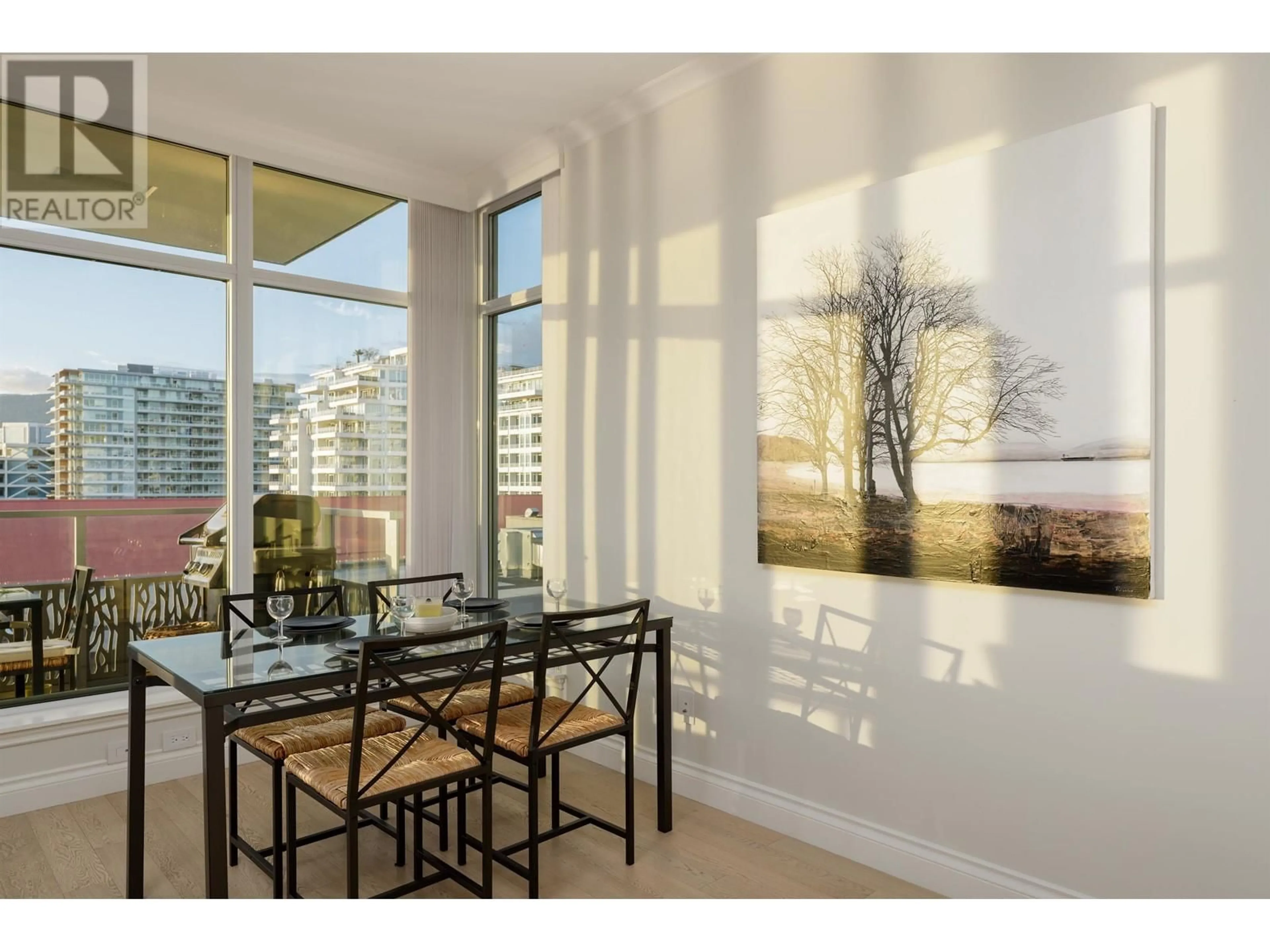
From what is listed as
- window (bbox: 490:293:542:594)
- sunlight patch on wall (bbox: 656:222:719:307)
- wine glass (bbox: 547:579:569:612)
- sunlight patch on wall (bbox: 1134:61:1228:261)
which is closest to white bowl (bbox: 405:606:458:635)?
wine glass (bbox: 547:579:569:612)

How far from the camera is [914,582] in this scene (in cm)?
271

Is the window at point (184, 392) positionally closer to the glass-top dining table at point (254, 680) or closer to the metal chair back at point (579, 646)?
the glass-top dining table at point (254, 680)

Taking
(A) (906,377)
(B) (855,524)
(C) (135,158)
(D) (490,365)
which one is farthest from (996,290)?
(C) (135,158)

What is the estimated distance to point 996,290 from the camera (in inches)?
97.3

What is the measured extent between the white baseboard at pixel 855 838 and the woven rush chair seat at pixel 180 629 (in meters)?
2.00

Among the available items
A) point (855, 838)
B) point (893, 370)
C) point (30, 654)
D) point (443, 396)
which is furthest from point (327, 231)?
point (855, 838)

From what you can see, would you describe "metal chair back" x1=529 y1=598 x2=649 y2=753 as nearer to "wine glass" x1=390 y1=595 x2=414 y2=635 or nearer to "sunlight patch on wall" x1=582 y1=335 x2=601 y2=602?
"wine glass" x1=390 y1=595 x2=414 y2=635

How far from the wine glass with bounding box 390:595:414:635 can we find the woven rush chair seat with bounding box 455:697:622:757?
38cm

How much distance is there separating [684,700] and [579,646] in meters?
0.74

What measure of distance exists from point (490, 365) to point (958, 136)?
283 cm

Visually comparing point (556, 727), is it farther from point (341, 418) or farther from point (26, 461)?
point (26, 461)

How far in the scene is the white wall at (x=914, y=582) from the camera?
208cm

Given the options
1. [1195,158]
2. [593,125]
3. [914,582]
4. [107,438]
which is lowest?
[914,582]

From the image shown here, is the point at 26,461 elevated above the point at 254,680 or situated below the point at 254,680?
above
